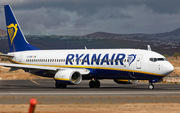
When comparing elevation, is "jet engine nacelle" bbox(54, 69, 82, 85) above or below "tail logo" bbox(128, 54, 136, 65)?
below

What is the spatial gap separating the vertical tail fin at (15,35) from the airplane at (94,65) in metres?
0.65

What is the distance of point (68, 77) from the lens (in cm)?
3612

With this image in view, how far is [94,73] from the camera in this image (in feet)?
126

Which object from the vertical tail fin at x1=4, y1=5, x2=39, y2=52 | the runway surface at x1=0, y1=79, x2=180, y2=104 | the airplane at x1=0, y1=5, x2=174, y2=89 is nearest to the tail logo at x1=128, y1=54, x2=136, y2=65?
the airplane at x1=0, y1=5, x2=174, y2=89

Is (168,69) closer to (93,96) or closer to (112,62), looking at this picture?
(112,62)

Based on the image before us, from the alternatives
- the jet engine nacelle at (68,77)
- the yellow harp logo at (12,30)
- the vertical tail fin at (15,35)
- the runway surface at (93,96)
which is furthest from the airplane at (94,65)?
the runway surface at (93,96)

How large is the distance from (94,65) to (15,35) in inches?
580

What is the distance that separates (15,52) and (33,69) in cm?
825

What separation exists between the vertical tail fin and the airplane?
649 millimetres

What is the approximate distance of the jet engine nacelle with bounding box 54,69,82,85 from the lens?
36188 mm

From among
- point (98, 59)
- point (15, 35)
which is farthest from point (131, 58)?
point (15, 35)

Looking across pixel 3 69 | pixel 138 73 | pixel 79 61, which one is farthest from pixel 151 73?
pixel 3 69

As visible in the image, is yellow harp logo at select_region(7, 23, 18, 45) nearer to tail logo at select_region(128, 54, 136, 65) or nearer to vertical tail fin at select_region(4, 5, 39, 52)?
vertical tail fin at select_region(4, 5, 39, 52)

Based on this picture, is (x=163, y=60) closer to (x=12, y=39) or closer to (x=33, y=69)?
(x=33, y=69)
